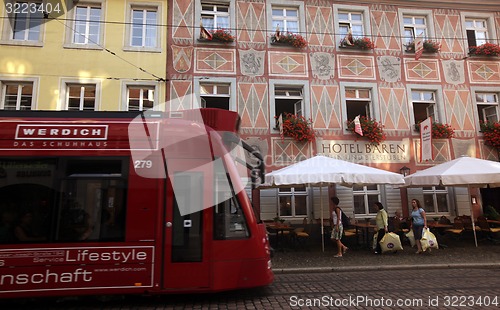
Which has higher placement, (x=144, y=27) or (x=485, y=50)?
(x=144, y=27)

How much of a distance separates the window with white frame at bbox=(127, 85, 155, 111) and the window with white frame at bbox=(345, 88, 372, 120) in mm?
7285

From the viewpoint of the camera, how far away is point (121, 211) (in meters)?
5.20

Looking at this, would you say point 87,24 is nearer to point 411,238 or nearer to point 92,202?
point 92,202

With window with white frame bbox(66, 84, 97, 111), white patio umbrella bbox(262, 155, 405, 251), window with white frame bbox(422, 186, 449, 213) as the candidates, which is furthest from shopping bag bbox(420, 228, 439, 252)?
window with white frame bbox(66, 84, 97, 111)

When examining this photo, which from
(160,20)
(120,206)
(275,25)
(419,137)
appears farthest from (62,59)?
(419,137)

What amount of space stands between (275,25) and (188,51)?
3.60 m

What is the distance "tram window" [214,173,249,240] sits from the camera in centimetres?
535

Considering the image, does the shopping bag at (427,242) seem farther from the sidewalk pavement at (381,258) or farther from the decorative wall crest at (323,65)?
the decorative wall crest at (323,65)

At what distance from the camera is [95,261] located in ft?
16.4

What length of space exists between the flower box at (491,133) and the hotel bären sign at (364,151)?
3.19 metres

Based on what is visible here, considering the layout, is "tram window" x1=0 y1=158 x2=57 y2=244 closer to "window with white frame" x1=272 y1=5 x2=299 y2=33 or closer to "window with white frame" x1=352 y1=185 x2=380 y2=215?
"window with white frame" x1=352 y1=185 x2=380 y2=215

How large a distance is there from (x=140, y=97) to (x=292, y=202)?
21.7ft

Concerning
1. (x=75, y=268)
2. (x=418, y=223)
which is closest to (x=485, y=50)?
(x=418, y=223)

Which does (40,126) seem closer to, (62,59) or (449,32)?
(62,59)
